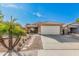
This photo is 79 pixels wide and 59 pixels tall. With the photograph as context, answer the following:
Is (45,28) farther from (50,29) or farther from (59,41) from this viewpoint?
(59,41)

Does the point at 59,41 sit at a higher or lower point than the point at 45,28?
lower

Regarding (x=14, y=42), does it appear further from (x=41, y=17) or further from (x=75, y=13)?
(x=75, y=13)

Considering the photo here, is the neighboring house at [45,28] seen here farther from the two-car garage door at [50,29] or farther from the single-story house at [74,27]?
the single-story house at [74,27]

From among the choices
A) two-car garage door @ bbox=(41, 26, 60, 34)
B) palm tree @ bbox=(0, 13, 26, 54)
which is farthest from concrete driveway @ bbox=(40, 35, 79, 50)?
palm tree @ bbox=(0, 13, 26, 54)

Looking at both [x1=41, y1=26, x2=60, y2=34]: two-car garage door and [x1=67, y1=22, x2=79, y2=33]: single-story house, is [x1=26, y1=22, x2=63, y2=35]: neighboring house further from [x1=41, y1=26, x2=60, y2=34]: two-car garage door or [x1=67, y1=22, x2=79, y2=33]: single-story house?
[x1=67, y1=22, x2=79, y2=33]: single-story house

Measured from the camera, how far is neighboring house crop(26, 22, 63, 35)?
18.8ft

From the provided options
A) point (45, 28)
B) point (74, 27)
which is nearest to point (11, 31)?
point (45, 28)

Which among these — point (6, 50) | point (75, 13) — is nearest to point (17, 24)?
point (6, 50)

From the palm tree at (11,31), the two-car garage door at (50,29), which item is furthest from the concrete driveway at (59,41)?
the palm tree at (11,31)

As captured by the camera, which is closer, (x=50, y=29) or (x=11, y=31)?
(x=11, y=31)

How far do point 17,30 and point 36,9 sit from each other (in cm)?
44

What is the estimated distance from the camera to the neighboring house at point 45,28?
5.72m

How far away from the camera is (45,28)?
5758 millimetres

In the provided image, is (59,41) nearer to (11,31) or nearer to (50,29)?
(50,29)
